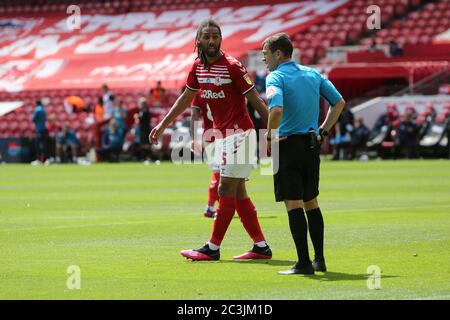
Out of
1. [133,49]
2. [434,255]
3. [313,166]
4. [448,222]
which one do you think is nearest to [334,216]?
[448,222]

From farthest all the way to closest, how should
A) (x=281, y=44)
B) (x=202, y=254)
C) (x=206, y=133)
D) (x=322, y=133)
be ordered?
1. (x=206, y=133)
2. (x=202, y=254)
3. (x=322, y=133)
4. (x=281, y=44)

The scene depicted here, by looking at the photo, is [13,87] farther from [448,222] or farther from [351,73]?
[448,222]

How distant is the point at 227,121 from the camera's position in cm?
1223

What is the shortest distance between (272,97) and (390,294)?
2226 millimetres

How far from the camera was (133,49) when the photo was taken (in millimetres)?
53625

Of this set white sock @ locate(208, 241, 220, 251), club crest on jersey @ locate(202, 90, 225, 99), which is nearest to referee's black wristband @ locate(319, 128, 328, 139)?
club crest on jersey @ locate(202, 90, 225, 99)

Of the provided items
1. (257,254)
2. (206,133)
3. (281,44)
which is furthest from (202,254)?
(206,133)

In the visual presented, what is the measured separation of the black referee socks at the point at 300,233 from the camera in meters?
10.7

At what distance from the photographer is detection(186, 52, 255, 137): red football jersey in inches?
475

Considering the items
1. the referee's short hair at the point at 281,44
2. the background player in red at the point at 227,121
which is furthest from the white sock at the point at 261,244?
the referee's short hair at the point at 281,44

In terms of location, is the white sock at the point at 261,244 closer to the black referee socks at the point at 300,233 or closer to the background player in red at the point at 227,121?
the background player in red at the point at 227,121

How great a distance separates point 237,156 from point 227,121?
405mm

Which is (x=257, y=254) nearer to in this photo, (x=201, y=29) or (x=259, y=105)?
(x=259, y=105)

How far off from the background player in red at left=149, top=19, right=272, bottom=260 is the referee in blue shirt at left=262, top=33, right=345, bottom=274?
999 mm
